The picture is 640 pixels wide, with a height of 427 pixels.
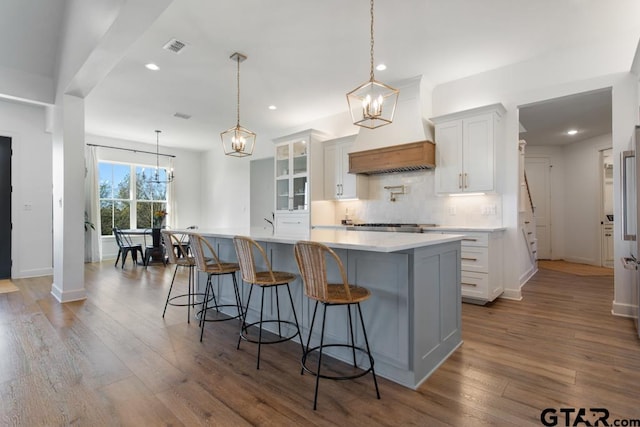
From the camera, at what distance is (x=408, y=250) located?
1.92 meters

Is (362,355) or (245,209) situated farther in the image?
(245,209)

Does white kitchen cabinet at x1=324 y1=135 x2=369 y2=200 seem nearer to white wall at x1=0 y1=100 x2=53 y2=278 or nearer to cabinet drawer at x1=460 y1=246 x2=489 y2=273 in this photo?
cabinet drawer at x1=460 y1=246 x2=489 y2=273

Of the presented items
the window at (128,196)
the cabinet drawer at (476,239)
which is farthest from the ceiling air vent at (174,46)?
the window at (128,196)

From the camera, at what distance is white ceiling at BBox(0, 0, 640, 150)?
2.90m

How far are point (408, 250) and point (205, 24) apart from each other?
114 inches

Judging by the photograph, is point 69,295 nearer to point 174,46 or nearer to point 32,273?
point 32,273

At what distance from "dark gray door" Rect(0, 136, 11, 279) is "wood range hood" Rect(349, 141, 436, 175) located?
5780 mm

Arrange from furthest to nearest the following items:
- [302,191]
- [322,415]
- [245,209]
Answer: [245,209] → [302,191] → [322,415]

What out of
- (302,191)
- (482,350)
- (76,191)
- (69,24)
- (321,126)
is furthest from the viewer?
(321,126)

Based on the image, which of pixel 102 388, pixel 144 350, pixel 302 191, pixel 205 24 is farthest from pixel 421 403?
pixel 302 191

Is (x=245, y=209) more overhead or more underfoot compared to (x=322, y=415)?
more overhead

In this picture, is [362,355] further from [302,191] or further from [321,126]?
[321,126]

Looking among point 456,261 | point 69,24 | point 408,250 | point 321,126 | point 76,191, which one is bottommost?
point 456,261

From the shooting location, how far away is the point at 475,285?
372 cm
